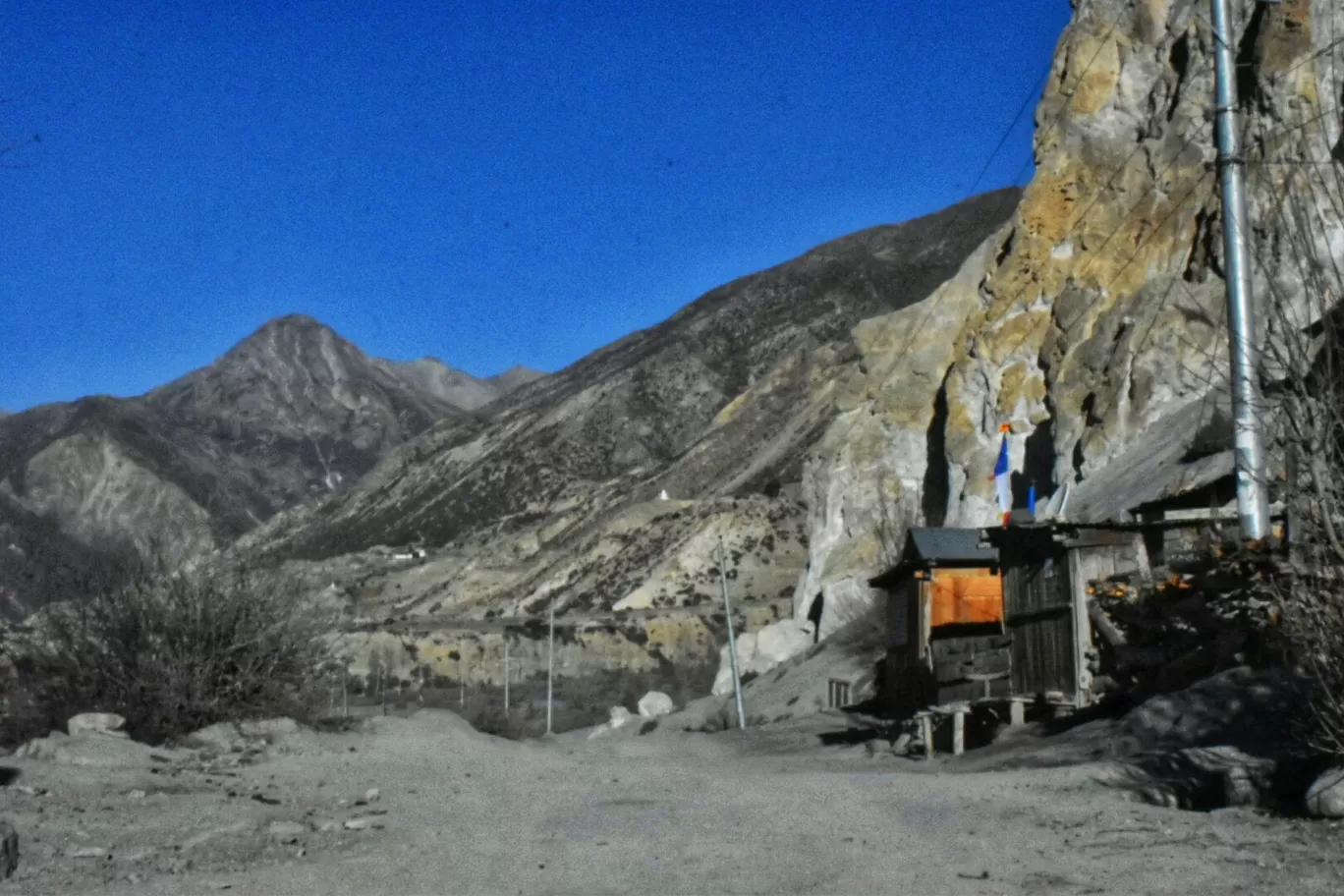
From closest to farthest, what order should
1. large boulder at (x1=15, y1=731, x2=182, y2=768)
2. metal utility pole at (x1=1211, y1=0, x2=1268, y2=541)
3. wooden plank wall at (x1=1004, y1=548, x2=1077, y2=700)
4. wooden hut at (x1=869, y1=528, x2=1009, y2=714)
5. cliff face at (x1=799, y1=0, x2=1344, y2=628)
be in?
large boulder at (x1=15, y1=731, x2=182, y2=768)
metal utility pole at (x1=1211, y1=0, x2=1268, y2=541)
wooden plank wall at (x1=1004, y1=548, x2=1077, y2=700)
wooden hut at (x1=869, y1=528, x2=1009, y2=714)
cliff face at (x1=799, y1=0, x2=1344, y2=628)

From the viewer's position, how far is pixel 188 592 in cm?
1891

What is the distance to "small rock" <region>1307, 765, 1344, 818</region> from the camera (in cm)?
967

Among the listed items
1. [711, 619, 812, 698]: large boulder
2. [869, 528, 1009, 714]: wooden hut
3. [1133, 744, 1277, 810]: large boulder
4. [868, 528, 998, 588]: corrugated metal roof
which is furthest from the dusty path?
[711, 619, 812, 698]: large boulder

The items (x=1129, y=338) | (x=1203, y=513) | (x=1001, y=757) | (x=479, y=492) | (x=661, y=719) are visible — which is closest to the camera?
(x=1001, y=757)

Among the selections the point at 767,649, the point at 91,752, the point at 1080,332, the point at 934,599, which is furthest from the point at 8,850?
the point at 767,649

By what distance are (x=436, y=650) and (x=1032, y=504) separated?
4376 centimetres

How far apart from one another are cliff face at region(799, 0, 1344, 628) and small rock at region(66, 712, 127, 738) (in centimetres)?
2420

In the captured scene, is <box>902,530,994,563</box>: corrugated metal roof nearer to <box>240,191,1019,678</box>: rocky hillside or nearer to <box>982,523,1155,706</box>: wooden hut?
<box>982,523,1155,706</box>: wooden hut

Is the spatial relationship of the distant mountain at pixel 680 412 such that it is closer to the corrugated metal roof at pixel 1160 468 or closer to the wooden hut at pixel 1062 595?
the corrugated metal roof at pixel 1160 468

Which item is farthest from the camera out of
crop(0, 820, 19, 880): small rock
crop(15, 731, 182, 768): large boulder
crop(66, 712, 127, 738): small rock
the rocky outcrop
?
the rocky outcrop

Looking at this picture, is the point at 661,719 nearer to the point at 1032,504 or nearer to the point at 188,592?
the point at 1032,504

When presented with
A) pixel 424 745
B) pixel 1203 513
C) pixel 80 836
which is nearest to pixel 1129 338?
pixel 1203 513

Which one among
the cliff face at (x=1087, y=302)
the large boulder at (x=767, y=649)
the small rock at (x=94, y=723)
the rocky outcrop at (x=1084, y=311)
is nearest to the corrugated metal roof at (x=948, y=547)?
the rocky outcrop at (x=1084, y=311)

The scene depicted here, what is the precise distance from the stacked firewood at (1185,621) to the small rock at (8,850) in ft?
34.9
